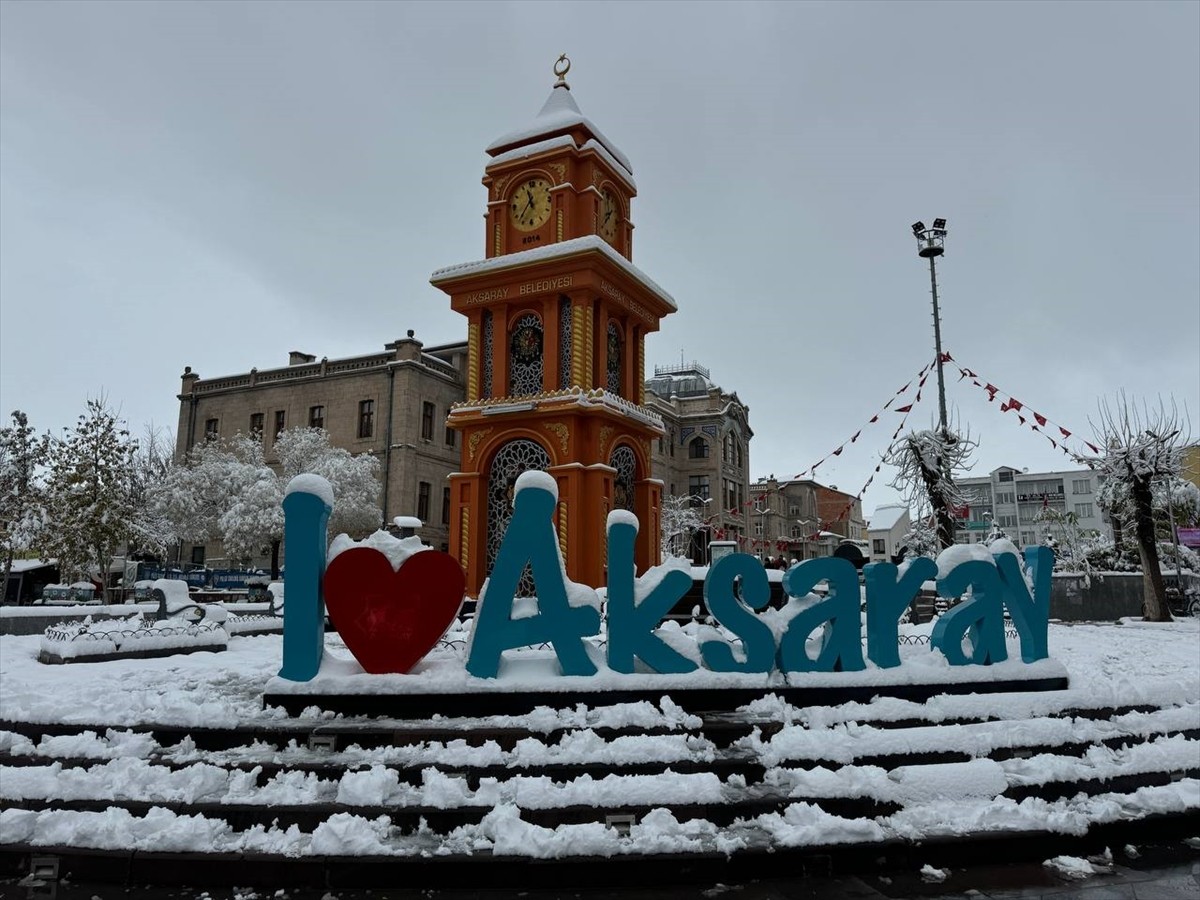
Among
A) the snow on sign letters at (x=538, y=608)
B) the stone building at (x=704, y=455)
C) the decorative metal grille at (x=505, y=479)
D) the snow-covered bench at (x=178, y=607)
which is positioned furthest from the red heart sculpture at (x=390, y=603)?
the stone building at (x=704, y=455)

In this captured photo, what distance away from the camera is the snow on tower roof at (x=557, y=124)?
17.3 m

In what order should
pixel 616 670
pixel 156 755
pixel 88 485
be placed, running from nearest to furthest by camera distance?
pixel 156 755 → pixel 616 670 → pixel 88 485

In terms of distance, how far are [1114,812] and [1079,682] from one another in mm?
2832

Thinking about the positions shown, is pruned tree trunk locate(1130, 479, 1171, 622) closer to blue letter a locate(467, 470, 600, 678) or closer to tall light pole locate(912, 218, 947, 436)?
tall light pole locate(912, 218, 947, 436)

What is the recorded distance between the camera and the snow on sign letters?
725 cm

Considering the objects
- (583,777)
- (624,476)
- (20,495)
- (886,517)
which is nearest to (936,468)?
(624,476)

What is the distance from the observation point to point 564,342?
16.5 meters

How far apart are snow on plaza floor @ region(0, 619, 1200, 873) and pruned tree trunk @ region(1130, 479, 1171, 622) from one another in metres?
14.6

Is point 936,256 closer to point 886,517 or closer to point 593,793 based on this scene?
point 593,793

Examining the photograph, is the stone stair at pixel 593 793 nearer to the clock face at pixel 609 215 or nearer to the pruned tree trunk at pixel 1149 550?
the clock face at pixel 609 215

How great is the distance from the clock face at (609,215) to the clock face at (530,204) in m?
1.31

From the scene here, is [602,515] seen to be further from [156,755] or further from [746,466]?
[746,466]

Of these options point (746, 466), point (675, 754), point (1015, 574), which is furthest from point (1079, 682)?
point (746, 466)

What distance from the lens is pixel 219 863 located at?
15.8 feet
